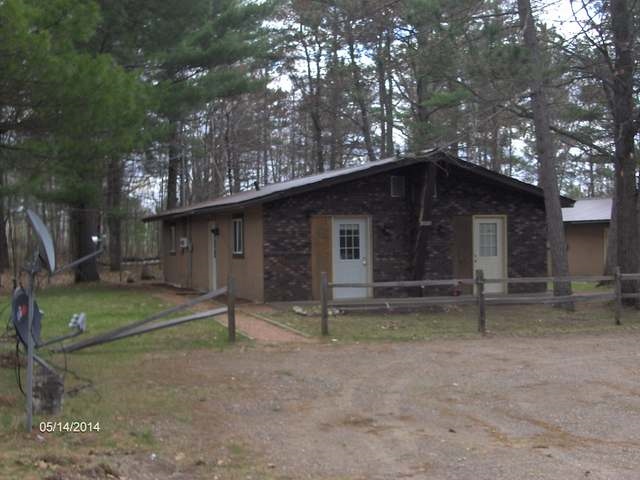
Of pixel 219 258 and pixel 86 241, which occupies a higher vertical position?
pixel 86 241

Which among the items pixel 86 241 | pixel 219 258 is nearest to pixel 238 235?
pixel 219 258

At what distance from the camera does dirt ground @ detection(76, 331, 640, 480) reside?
5590mm

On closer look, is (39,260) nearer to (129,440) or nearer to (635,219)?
(129,440)

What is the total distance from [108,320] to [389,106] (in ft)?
74.8

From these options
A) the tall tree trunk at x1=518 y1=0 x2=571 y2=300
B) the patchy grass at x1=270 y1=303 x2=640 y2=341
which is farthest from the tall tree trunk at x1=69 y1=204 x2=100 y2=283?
the tall tree trunk at x1=518 y1=0 x2=571 y2=300

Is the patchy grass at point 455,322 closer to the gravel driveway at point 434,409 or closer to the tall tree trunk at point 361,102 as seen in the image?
Result: the gravel driveway at point 434,409

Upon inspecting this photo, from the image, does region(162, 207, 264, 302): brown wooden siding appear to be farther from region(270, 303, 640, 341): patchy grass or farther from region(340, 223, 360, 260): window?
region(270, 303, 640, 341): patchy grass

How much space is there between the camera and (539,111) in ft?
50.9

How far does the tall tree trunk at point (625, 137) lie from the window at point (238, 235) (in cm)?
873

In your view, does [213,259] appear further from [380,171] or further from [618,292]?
[618,292]

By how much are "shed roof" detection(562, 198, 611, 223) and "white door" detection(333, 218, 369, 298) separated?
37.2 feet

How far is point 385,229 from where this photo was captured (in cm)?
1788

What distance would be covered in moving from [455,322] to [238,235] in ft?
21.8

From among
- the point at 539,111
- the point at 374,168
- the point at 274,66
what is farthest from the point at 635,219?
the point at 274,66
